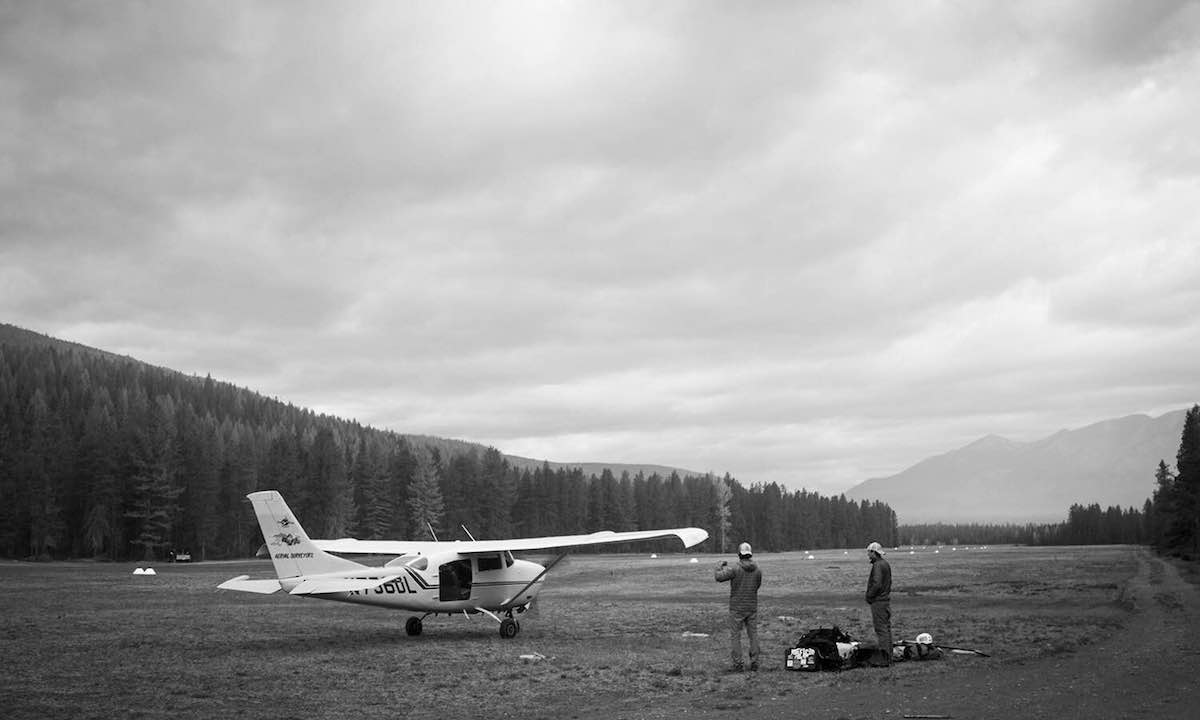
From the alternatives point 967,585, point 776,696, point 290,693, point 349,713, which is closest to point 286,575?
point 290,693

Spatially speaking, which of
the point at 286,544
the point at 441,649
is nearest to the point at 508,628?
the point at 441,649

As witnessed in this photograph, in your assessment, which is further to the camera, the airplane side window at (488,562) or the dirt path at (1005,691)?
the airplane side window at (488,562)

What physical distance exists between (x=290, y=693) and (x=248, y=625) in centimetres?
1259

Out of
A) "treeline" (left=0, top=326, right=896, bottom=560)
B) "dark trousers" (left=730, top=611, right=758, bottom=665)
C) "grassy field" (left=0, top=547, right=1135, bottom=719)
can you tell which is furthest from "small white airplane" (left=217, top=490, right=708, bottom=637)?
"treeline" (left=0, top=326, right=896, bottom=560)

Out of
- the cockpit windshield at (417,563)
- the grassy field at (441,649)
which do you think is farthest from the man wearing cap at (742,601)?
the cockpit windshield at (417,563)

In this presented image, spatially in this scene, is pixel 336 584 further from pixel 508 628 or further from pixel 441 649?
pixel 508 628

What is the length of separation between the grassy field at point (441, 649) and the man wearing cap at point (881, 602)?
Answer: 0.53m

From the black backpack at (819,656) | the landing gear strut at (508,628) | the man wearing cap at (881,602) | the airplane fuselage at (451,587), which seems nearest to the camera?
the black backpack at (819,656)

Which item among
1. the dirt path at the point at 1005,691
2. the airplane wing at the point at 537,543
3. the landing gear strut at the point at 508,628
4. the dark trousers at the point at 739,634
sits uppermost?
the airplane wing at the point at 537,543

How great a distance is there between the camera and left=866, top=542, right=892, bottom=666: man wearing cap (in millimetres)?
16109

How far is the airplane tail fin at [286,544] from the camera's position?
21.7 metres

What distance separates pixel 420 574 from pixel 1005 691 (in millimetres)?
13847

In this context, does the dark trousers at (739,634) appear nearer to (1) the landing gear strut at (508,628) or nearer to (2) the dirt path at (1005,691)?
(2) the dirt path at (1005,691)

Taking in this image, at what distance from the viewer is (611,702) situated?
13586 mm
